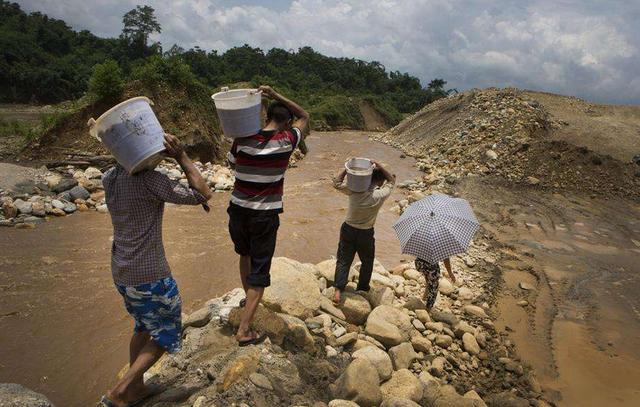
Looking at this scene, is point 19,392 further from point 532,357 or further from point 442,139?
point 442,139

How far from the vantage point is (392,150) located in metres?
23.2

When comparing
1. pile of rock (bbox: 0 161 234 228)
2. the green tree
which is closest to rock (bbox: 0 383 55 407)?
pile of rock (bbox: 0 161 234 228)

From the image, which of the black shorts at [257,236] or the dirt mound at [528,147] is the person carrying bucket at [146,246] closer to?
the black shorts at [257,236]

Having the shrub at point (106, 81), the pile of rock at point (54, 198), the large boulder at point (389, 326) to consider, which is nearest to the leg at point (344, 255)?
the large boulder at point (389, 326)

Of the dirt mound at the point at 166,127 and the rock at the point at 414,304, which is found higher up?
the dirt mound at the point at 166,127

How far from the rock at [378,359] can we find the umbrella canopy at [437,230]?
1161 mm

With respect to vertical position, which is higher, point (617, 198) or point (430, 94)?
point (430, 94)

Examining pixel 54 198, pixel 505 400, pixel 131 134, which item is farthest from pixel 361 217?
pixel 54 198

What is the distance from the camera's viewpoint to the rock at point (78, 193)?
8648mm

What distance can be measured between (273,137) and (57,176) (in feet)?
27.7

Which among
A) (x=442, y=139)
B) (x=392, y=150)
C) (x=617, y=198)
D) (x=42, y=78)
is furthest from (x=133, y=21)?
(x=617, y=198)

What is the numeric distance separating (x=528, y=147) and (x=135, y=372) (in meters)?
14.4

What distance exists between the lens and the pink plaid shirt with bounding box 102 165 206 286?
235cm

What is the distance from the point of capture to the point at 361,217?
4230 millimetres
